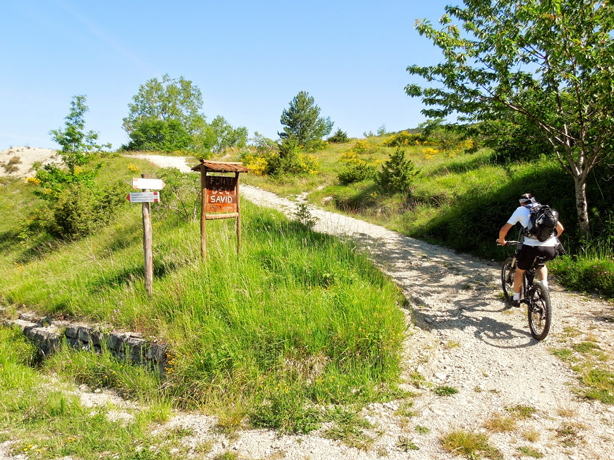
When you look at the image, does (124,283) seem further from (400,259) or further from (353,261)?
(400,259)

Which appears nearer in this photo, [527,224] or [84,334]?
[527,224]

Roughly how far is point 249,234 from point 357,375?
14.9 feet

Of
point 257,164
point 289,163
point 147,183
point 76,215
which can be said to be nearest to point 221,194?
point 147,183

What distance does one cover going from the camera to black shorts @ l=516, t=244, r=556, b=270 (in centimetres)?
→ 426

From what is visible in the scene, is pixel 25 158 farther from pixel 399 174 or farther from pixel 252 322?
pixel 252 322

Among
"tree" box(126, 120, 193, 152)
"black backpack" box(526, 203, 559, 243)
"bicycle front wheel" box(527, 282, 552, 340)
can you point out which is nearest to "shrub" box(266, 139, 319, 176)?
"black backpack" box(526, 203, 559, 243)

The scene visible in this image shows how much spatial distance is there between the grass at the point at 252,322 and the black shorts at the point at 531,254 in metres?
1.85

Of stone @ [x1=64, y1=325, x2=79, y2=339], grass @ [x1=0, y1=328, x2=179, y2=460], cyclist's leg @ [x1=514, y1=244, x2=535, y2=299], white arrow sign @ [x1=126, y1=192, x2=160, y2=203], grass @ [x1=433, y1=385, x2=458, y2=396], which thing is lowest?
grass @ [x1=0, y1=328, x2=179, y2=460]

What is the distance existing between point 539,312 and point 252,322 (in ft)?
12.6

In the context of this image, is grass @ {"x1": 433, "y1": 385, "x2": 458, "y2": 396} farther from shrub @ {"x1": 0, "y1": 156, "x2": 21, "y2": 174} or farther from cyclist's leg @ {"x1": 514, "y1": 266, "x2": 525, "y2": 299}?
shrub @ {"x1": 0, "y1": 156, "x2": 21, "y2": 174}

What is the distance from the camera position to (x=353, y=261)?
19.4ft

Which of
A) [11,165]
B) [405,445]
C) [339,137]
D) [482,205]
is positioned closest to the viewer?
[405,445]

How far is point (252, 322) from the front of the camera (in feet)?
13.5

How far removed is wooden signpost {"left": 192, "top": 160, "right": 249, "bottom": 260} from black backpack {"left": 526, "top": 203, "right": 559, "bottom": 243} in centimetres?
470
